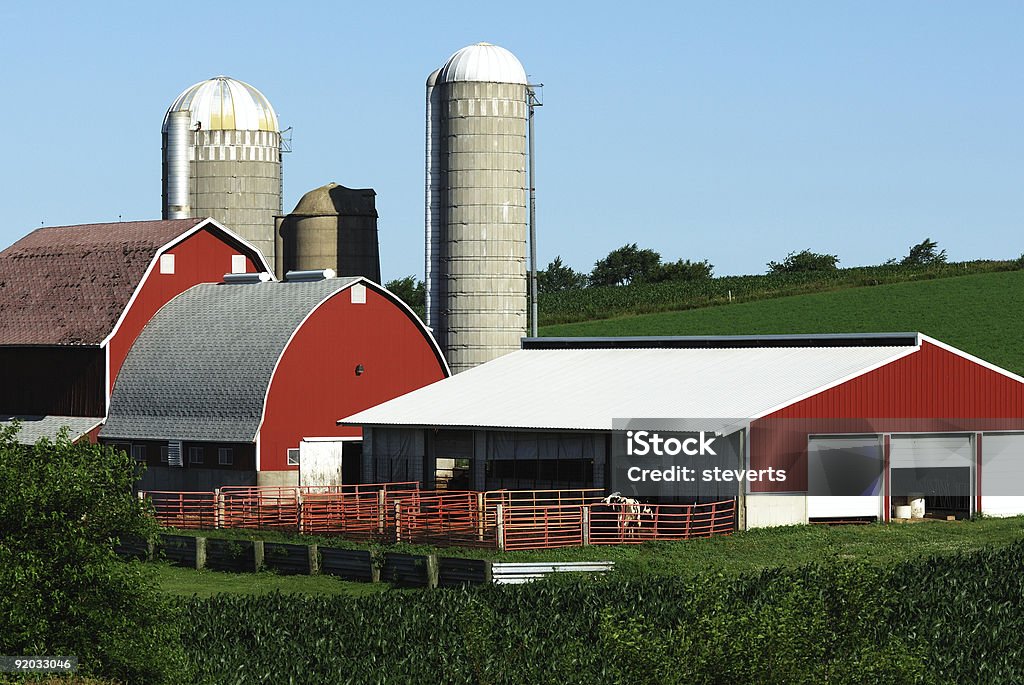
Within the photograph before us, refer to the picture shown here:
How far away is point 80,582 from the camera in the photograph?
21.7 m

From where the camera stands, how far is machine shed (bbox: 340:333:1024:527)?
41.5 meters

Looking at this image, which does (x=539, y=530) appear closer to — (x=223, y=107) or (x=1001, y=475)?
(x=1001, y=475)

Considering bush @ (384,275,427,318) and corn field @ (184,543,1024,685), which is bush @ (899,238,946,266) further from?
corn field @ (184,543,1024,685)

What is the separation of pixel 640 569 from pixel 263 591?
295 inches

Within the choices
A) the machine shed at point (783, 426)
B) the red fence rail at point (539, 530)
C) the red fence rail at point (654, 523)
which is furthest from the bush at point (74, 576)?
the machine shed at point (783, 426)

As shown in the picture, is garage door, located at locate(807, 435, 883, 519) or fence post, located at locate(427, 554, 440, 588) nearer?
fence post, located at locate(427, 554, 440, 588)

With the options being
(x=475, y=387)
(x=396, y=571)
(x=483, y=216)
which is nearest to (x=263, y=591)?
(x=396, y=571)

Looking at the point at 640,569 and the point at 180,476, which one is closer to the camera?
the point at 640,569

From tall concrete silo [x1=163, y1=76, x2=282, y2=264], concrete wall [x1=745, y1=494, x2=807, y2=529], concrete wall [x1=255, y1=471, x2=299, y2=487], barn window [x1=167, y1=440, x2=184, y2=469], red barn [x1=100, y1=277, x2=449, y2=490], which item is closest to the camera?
concrete wall [x1=745, y1=494, x2=807, y2=529]

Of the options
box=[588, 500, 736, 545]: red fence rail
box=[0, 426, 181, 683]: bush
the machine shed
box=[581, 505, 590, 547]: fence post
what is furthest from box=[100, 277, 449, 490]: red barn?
box=[0, 426, 181, 683]: bush

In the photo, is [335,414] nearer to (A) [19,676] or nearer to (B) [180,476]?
(B) [180,476]

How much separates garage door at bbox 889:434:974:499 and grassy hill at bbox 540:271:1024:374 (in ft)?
103

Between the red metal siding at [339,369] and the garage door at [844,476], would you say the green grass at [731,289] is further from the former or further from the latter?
the garage door at [844,476]

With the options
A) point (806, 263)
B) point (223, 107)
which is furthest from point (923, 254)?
point (223, 107)
